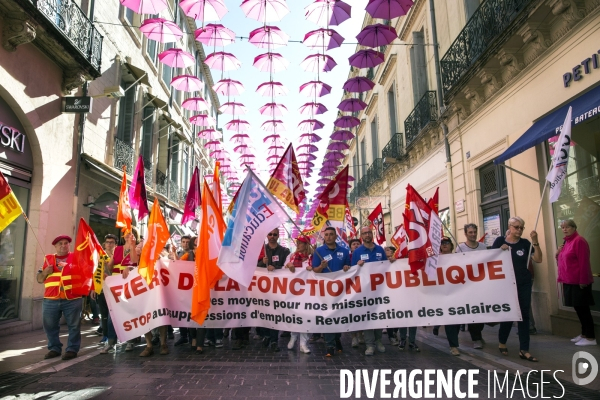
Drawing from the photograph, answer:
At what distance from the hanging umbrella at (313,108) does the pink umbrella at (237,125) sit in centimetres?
256

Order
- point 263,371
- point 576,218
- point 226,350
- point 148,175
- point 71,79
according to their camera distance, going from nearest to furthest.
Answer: point 263,371, point 226,350, point 576,218, point 71,79, point 148,175

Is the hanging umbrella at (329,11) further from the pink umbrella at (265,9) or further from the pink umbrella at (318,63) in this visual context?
the pink umbrella at (318,63)

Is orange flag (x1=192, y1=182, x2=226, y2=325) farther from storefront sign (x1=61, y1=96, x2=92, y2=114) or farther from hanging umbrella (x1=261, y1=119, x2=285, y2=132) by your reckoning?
hanging umbrella (x1=261, y1=119, x2=285, y2=132)

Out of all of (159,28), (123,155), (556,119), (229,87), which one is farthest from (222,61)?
(556,119)

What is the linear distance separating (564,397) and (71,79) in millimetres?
12020

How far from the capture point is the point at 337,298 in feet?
20.8

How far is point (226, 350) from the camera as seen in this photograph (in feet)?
21.9

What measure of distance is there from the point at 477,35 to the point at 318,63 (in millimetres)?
5281

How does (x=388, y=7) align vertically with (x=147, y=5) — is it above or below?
below

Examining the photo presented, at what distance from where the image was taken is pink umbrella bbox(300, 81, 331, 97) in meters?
14.8

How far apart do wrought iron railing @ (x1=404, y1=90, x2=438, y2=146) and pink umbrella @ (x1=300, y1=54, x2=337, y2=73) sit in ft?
11.2

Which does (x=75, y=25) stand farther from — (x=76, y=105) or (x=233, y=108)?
(x=233, y=108)

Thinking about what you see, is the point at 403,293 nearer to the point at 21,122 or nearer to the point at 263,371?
the point at 263,371

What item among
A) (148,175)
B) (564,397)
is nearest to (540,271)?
(564,397)
